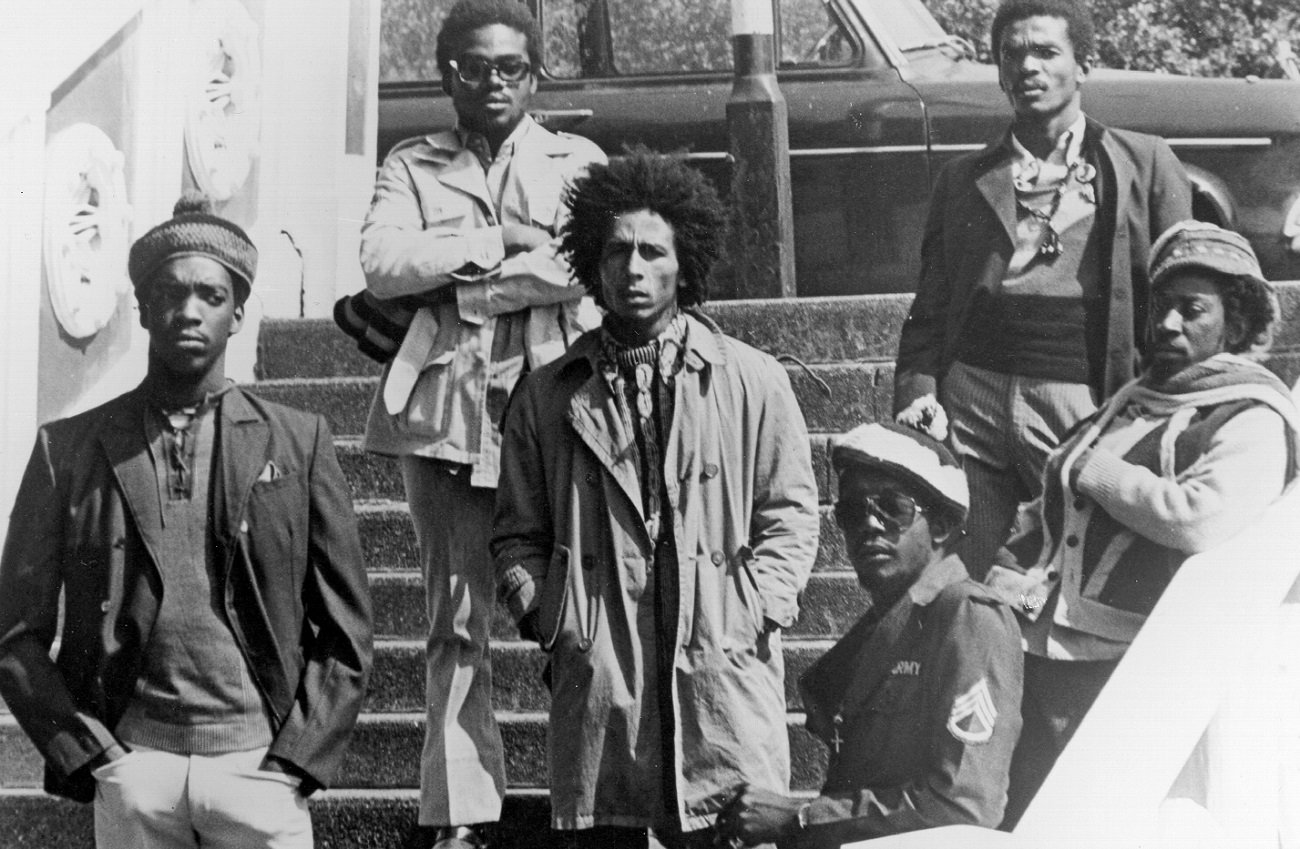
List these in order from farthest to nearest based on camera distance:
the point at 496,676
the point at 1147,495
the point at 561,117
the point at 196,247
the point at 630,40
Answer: the point at 630,40 < the point at 561,117 < the point at 496,676 < the point at 1147,495 < the point at 196,247

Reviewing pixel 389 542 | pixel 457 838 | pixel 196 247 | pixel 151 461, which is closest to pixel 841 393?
pixel 389 542

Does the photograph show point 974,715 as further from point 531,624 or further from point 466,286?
point 466,286

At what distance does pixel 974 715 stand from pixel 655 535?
2.75 ft

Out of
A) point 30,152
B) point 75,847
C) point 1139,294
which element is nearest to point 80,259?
point 30,152

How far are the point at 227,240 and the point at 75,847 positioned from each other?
1.64m

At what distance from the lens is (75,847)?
17.5ft

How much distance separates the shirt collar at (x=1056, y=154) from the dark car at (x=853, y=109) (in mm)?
674

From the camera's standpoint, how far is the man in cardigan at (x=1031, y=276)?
17.4 feet

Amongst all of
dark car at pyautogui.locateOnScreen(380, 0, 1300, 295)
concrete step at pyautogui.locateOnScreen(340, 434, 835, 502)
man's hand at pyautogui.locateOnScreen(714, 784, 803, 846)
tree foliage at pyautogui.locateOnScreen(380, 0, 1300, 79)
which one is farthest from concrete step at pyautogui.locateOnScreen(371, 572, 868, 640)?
tree foliage at pyautogui.locateOnScreen(380, 0, 1300, 79)

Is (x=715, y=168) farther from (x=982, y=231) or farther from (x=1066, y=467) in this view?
(x=1066, y=467)

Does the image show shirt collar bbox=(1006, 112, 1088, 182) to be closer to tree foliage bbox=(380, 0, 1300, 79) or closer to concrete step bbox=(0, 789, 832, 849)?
tree foliage bbox=(380, 0, 1300, 79)

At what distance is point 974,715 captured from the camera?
15.5ft

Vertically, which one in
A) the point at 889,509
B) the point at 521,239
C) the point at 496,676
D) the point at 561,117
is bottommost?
the point at 496,676

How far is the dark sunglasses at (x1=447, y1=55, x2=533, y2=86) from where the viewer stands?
5.35m
